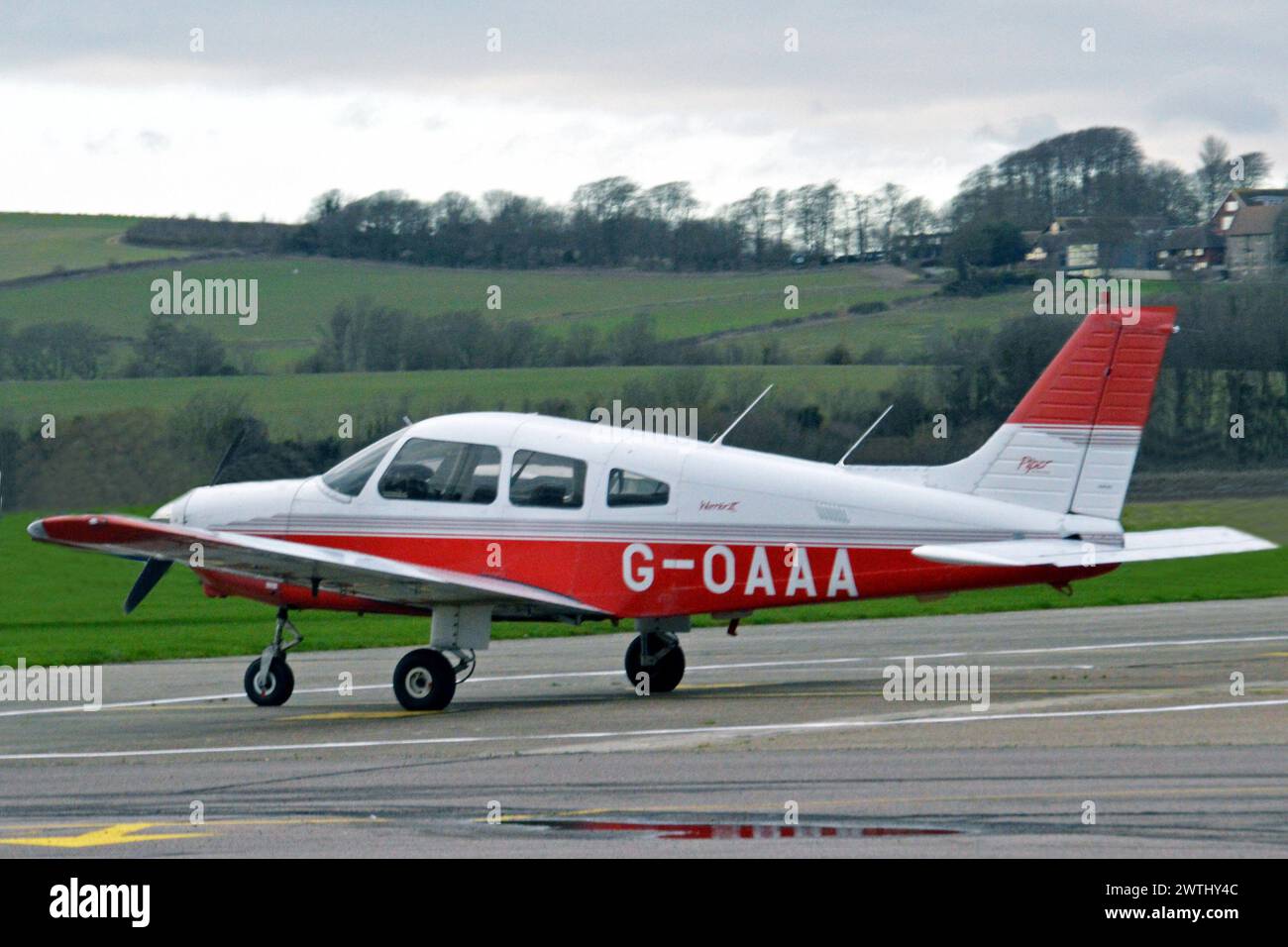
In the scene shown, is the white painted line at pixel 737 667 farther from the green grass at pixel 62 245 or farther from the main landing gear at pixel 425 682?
the green grass at pixel 62 245

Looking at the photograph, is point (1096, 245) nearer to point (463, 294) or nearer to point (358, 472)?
point (463, 294)

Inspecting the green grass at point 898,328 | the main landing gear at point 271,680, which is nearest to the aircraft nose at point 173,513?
the main landing gear at point 271,680

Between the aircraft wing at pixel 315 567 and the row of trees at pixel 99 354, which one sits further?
the row of trees at pixel 99 354

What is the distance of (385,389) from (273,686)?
23.6 meters

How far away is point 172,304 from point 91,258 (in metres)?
6.99

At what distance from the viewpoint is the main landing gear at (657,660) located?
16.8m

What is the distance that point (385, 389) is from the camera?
1570 inches

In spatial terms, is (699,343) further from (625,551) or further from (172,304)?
(625,551)

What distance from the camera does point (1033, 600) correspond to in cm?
2998

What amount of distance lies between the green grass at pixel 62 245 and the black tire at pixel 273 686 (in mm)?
36667

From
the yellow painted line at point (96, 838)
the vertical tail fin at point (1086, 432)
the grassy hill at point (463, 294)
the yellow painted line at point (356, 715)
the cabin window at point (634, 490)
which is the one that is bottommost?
the yellow painted line at point (356, 715)

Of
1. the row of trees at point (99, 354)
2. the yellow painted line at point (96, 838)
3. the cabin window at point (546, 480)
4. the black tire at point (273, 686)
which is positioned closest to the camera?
the yellow painted line at point (96, 838)

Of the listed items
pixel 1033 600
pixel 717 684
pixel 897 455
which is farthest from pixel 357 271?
pixel 717 684

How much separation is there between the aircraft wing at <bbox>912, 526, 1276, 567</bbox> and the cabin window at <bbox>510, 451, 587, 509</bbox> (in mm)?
3063
